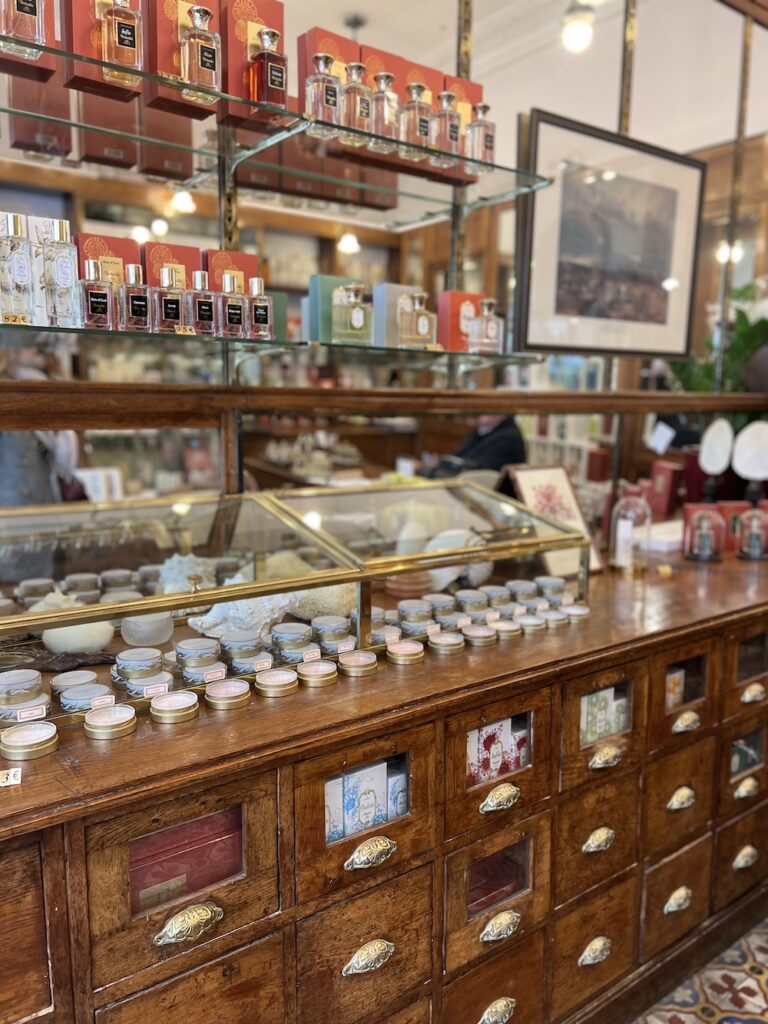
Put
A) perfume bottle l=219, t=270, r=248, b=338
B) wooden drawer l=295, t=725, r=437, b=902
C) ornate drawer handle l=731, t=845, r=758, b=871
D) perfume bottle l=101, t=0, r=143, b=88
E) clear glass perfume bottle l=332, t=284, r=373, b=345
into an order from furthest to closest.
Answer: ornate drawer handle l=731, t=845, r=758, b=871 → clear glass perfume bottle l=332, t=284, r=373, b=345 → perfume bottle l=219, t=270, r=248, b=338 → perfume bottle l=101, t=0, r=143, b=88 → wooden drawer l=295, t=725, r=437, b=902

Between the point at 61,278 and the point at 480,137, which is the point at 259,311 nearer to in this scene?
the point at 61,278

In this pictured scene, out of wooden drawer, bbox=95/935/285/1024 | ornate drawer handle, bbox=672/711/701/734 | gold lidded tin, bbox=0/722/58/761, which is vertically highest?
gold lidded tin, bbox=0/722/58/761

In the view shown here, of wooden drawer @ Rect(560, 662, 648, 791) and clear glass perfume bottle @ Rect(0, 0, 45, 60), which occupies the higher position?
clear glass perfume bottle @ Rect(0, 0, 45, 60)

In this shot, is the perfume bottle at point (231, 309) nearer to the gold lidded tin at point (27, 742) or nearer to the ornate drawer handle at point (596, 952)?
the gold lidded tin at point (27, 742)

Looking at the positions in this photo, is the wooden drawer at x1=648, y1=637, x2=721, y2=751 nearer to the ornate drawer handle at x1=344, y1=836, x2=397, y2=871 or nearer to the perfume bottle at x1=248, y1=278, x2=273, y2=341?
the ornate drawer handle at x1=344, y1=836, x2=397, y2=871

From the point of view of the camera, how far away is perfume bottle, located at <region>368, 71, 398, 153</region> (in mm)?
1810

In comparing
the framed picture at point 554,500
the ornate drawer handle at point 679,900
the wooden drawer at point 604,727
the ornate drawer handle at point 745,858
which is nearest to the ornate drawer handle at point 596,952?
the ornate drawer handle at point 679,900

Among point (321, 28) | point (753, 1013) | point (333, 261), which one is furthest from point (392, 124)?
point (333, 261)

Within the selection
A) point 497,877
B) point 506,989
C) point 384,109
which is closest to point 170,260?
point 384,109

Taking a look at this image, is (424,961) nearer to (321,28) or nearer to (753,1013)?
(753,1013)

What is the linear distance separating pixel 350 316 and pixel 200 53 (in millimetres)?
622

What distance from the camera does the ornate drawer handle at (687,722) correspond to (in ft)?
6.39

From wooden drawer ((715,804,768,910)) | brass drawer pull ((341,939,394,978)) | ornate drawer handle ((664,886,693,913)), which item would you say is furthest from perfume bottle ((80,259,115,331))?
wooden drawer ((715,804,768,910))

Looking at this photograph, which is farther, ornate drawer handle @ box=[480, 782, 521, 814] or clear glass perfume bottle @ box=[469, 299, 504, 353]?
clear glass perfume bottle @ box=[469, 299, 504, 353]
